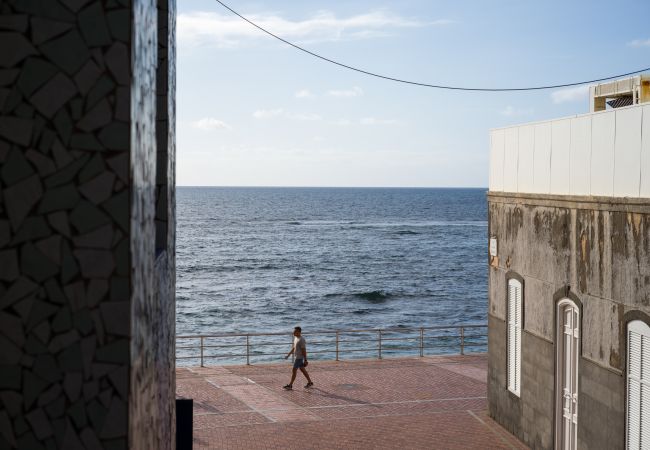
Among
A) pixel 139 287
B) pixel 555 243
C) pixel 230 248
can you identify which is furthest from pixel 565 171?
pixel 230 248

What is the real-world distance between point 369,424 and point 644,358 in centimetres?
701

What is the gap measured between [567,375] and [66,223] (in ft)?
36.8

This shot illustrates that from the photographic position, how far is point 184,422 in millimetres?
9039

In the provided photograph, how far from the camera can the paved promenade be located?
1523 cm

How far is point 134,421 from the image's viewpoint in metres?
3.73

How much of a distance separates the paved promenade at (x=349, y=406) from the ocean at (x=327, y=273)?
24.4m

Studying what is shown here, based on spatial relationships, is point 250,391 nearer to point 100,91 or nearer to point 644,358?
point 644,358

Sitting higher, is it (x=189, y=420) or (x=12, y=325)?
(x=12, y=325)

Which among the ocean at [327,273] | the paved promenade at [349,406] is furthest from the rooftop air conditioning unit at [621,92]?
the ocean at [327,273]

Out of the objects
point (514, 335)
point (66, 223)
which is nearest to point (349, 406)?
point (514, 335)

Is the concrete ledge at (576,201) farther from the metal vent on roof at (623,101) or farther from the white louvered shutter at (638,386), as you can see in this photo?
the metal vent on roof at (623,101)

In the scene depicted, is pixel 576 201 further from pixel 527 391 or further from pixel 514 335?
pixel 527 391

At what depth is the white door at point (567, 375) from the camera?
12.8 metres

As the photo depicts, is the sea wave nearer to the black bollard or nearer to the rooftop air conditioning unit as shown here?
the rooftop air conditioning unit
